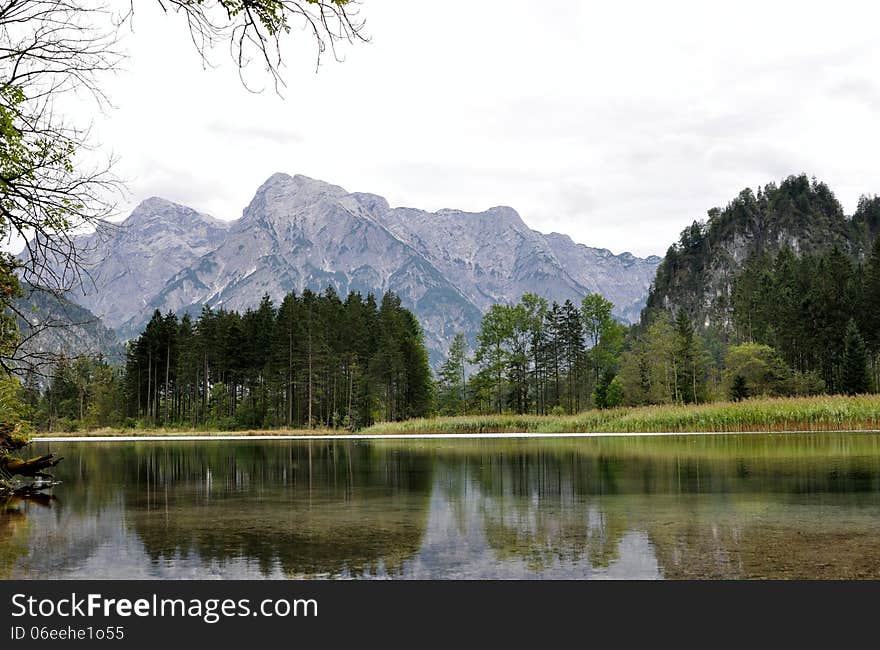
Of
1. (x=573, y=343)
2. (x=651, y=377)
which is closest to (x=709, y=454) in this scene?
(x=651, y=377)

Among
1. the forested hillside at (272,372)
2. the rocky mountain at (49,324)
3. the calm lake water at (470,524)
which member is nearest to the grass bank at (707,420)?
the calm lake water at (470,524)

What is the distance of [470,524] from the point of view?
11.6m

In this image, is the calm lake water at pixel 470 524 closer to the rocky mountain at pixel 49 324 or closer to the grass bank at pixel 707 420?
the rocky mountain at pixel 49 324

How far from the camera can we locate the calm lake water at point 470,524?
8.35 metres

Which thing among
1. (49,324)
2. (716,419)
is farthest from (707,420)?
(49,324)

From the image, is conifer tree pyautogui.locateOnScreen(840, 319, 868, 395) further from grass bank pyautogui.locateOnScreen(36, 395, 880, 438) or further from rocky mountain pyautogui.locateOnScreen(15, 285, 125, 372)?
Answer: rocky mountain pyautogui.locateOnScreen(15, 285, 125, 372)

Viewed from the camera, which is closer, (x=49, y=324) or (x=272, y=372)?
(x=49, y=324)

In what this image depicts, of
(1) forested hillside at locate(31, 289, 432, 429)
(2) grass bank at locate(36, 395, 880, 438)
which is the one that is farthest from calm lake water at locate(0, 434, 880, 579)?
(1) forested hillside at locate(31, 289, 432, 429)

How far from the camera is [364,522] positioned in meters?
11.9

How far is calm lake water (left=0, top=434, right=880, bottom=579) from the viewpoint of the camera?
835 cm

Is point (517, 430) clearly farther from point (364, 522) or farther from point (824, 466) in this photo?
point (364, 522)

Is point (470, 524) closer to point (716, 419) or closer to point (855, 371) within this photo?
point (716, 419)
